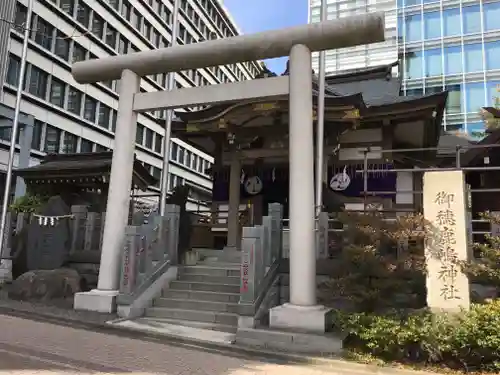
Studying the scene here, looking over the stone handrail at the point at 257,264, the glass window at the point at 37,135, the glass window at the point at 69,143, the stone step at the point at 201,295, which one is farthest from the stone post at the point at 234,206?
the glass window at the point at 69,143

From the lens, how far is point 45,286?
10.7 m

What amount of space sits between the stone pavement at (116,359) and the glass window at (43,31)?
2752 centimetres

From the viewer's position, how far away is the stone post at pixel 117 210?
32.4ft

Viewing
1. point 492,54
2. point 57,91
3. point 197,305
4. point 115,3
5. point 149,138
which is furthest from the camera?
point 149,138

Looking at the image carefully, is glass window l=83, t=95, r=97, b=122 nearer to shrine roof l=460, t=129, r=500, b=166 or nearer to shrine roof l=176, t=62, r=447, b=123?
shrine roof l=176, t=62, r=447, b=123

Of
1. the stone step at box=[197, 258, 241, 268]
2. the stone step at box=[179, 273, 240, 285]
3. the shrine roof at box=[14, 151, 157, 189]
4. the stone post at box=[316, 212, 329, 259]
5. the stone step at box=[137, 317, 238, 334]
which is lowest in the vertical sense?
the stone step at box=[137, 317, 238, 334]

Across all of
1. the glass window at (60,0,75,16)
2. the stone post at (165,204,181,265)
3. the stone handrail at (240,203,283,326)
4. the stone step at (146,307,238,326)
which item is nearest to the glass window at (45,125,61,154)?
the glass window at (60,0,75,16)

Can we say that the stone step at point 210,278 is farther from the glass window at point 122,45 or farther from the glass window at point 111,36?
the glass window at point 122,45

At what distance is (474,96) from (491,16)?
704 centimetres

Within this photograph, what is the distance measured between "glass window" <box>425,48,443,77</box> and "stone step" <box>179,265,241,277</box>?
1389 inches

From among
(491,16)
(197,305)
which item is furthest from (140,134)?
(197,305)

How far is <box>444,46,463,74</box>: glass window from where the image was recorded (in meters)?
38.6

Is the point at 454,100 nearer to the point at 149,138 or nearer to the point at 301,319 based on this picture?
the point at 149,138

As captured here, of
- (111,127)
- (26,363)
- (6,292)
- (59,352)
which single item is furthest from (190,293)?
(111,127)
